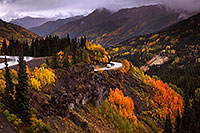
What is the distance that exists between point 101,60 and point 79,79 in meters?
38.4

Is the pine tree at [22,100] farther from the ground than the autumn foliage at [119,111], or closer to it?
farther from the ground

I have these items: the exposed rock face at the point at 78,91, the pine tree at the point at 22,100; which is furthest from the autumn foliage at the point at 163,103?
the pine tree at the point at 22,100

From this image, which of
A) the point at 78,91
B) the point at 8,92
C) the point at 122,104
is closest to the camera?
the point at 8,92

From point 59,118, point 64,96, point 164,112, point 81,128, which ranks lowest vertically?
point 164,112

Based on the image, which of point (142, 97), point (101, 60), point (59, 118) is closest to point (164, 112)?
point (142, 97)

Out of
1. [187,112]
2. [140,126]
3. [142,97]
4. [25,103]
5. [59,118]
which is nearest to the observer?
[25,103]

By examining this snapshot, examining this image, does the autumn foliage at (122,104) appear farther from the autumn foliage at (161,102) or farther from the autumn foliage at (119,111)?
the autumn foliage at (161,102)

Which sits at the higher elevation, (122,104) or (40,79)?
(40,79)

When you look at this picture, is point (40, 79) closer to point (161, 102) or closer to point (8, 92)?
point (8, 92)

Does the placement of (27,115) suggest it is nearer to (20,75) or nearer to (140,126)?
(20,75)

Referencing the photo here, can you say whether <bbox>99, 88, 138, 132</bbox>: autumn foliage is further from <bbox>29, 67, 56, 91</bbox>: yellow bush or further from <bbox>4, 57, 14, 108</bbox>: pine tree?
<bbox>4, 57, 14, 108</bbox>: pine tree

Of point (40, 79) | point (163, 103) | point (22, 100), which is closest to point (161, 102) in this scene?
point (163, 103)

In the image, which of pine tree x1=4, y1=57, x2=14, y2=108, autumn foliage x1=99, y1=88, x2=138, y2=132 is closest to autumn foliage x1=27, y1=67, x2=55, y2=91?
pine tree x1=4, y1=57, x2=14, y2=108

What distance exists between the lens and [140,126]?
56.5m
